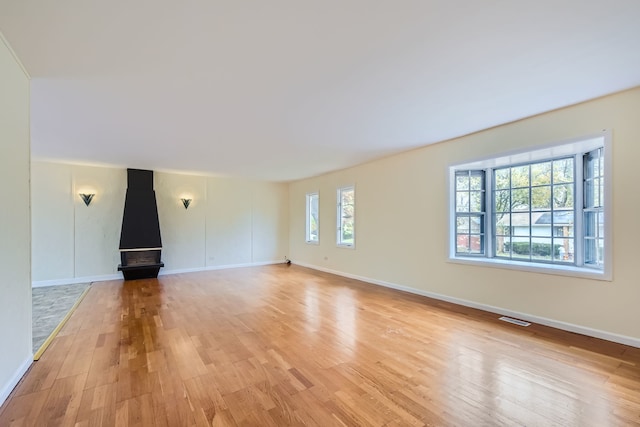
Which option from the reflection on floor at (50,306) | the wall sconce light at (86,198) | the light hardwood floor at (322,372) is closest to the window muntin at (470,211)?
the light hardwood floor at (322,372)

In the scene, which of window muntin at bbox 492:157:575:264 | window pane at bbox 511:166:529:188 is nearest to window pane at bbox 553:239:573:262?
window muntin at bbox 492:157:575:264

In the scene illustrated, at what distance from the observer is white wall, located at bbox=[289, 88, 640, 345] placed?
2.89m

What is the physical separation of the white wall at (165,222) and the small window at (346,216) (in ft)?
8.50

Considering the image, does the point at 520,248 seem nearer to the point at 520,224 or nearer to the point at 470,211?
the point at 520,224

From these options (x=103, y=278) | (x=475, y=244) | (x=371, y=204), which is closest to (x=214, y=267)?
(x=103, y=278)

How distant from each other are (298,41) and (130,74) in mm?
1515

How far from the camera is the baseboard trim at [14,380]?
79.1 inches

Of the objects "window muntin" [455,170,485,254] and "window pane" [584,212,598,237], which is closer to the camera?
"window pane" [584,212,598,237]

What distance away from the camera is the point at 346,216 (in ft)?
22.8

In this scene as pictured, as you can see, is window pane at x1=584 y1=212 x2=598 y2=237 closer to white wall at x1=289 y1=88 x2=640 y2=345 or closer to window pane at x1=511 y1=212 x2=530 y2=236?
white wall at x1=289 y1=88 x2=640 y2=345

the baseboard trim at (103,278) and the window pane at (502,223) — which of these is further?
the baseboard trim at (103,278)

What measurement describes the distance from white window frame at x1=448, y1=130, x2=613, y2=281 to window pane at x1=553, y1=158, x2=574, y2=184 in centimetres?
9


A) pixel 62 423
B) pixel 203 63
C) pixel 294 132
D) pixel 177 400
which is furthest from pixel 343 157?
pixel 62 423

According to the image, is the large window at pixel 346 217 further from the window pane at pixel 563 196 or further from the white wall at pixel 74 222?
the white wall at pixel 74 222
